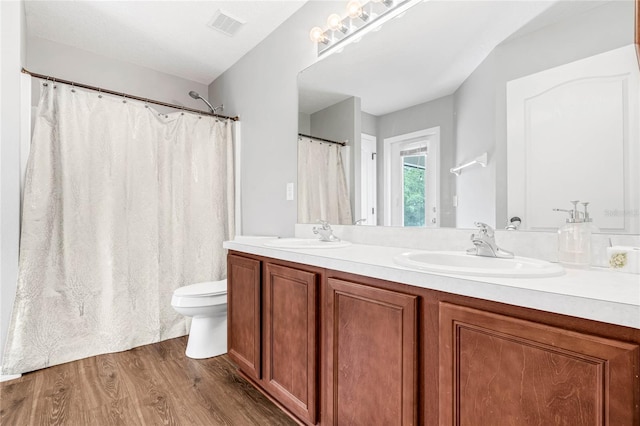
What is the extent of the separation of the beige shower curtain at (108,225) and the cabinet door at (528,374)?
7.58 feet

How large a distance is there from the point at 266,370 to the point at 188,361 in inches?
34.3

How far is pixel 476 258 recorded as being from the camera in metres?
1.11

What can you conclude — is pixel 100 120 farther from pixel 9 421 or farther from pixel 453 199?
pixel 453 199

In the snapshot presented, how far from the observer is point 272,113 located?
7.89ft

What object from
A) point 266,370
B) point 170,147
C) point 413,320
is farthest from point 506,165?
point 170,147

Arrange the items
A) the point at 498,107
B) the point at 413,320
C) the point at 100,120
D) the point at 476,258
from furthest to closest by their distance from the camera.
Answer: the point at 100,120 < the point at 498,107 < the point at 476,258 < the point at 413,320

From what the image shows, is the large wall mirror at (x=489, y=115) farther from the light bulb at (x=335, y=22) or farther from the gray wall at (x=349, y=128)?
the light bulb at (x=335, y=22)

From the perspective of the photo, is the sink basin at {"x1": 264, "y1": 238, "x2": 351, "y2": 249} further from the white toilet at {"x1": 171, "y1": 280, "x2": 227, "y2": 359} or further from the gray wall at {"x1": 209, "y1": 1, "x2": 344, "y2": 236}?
the white toilet at {"x1": 171, "y1": 280, "x2": 227, "y2": 359}

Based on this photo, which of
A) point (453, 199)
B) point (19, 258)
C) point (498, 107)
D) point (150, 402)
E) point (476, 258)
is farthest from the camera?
point (19, 258)

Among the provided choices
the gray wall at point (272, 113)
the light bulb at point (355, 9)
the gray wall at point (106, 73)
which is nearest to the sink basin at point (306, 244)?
the gray wall at point (272, 113)

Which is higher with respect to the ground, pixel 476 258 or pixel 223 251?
pixel 476 258

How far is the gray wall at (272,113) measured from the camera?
2.16 metres

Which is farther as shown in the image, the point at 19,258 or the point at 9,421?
the point at 19,258

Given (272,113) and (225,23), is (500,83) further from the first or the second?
(225,23)
